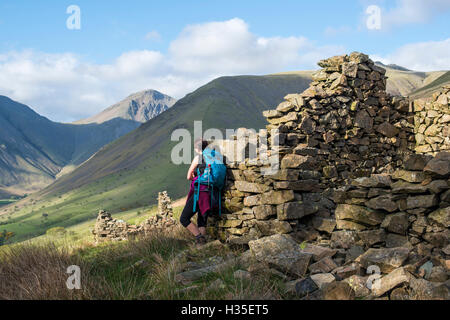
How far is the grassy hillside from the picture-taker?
64062 mm

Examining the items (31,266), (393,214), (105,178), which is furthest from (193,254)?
(105,178)

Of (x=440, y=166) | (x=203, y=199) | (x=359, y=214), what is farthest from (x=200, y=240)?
(x=440, y=166)

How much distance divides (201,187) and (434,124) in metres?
7.23

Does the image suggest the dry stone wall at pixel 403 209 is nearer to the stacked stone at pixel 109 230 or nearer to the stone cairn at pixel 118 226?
the stone cairn at pixel 118 226

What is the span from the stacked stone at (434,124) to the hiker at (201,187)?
6329 millimetres

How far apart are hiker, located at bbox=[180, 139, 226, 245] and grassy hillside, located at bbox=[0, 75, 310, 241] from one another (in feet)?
147

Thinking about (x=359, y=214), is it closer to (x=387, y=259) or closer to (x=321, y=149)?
(x=387, y=259)

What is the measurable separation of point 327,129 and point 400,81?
527ft

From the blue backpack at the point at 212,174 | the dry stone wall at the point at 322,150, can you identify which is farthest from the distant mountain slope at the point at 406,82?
the blue backpack at the point at 212,174

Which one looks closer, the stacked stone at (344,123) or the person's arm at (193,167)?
the person's arm at (193,167)

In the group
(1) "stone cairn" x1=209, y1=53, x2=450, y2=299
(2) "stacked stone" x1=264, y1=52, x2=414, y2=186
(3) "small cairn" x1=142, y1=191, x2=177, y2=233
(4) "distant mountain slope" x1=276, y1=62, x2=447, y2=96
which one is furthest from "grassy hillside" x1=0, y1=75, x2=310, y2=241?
(2) "stacked stone" x1=264, y1=52, x2=414, y2=186

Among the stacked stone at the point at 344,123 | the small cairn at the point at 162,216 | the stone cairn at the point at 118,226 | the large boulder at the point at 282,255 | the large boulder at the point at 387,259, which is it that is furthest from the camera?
the stone cairn at the point at 118,226

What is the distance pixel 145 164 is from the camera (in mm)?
82875

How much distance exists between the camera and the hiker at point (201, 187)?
7922mm
